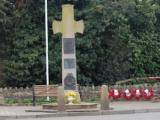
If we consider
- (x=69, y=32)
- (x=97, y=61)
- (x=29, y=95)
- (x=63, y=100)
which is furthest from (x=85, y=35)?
(x=63, y=100)

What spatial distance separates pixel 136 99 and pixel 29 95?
591 cm

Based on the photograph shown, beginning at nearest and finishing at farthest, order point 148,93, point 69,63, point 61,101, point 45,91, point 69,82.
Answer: point 61,101, point 69,82, point 69,63, point 45,91, point 148,93

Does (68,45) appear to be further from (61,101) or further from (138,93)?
(138,93)

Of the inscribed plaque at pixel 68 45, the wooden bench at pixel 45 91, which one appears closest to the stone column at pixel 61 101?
the inscribed plaque at pixel 68 45

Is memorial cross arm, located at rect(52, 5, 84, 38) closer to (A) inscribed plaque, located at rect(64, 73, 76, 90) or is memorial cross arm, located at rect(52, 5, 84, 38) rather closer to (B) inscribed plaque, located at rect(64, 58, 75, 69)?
(B) inscribed plaque, located at rect(64, 58, 75, 69)

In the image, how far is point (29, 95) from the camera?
108ft

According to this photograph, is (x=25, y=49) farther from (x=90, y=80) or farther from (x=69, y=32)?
(x=69, y=32)

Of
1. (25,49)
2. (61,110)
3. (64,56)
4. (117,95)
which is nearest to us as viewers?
(61,110)

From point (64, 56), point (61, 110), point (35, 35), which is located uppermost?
point (35, 35)

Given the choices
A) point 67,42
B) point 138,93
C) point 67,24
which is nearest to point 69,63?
point 67,42

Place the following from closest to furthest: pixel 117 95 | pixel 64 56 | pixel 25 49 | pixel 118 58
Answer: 1. pixel 64 56
2. pixel 117 95
3. pixel 25 49
4. pixel 118 58

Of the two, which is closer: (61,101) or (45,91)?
(61,101)

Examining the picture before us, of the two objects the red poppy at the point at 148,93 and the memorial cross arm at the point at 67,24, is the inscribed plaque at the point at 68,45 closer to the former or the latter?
the memorial cross arm at the point at 67,24

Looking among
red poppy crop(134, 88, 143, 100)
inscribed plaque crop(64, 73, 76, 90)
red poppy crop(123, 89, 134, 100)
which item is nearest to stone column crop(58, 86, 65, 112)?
inscribed plaque crop(64, 73, 76, 90)
